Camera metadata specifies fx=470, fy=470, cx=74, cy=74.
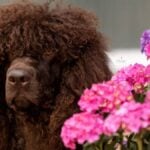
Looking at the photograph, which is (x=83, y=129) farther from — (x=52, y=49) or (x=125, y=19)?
(x=125, y=19)

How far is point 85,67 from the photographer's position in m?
1.64

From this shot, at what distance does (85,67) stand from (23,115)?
0.27m

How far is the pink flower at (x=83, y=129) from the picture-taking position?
0.88 meters

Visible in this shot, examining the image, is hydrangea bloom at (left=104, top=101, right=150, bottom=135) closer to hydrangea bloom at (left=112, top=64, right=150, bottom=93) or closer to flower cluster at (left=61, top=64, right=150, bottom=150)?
flower cluster at (left=61, top=64, right=150, bottom=150)

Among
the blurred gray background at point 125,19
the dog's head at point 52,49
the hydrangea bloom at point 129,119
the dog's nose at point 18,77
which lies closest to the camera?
the hydrangea bloom at point 129,119

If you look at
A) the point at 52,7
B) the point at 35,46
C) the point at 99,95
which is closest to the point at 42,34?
the point at 35,46

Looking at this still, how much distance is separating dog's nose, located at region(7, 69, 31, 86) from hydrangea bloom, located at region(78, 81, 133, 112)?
537 mm

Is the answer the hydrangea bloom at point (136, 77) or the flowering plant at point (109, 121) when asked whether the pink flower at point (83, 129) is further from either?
the hydrangea bloom at point (136, 77)

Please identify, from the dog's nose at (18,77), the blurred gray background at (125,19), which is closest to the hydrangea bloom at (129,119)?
the dog's nose at (18,77)

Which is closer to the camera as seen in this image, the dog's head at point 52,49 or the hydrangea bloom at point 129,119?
the hydrangea bloom at point 129,119

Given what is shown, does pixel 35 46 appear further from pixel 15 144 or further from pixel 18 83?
pixel 15 144

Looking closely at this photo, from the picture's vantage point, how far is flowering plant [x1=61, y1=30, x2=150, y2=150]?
2.81 ft

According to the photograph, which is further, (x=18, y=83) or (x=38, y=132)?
(x=38, y=132)

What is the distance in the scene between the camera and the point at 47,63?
1596 mm
